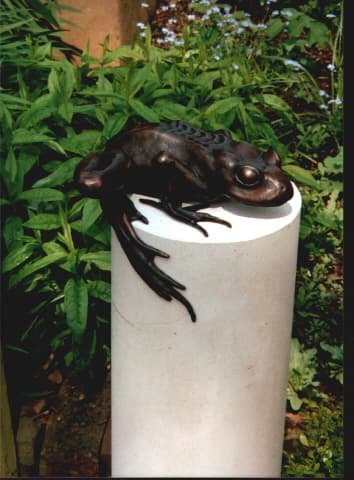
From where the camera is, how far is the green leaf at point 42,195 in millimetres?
3229

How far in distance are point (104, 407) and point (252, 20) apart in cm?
350

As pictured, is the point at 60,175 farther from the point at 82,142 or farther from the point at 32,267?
the point at 32,267

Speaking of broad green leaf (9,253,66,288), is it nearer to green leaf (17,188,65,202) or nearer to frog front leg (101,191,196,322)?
green leaf (17,188,65,202)

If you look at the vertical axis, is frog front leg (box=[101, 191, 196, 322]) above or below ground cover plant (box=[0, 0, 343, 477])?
above

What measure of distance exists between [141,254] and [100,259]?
2.56ft

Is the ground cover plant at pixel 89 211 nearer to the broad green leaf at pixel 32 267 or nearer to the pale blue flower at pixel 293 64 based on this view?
the broad green leaf at pixel 32 267

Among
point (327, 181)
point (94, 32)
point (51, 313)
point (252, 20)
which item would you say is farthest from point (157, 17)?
point (51, 313)

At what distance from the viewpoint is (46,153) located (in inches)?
140

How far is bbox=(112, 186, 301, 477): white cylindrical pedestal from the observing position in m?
2.47

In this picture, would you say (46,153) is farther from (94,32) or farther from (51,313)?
(94,32)

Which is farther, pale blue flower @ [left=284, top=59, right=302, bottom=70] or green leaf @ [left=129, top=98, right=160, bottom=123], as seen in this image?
pale blue flower @ [left=284, top=59, right=302, bottom=70]

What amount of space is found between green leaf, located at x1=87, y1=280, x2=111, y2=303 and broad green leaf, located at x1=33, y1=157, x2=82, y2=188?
1.37 feet

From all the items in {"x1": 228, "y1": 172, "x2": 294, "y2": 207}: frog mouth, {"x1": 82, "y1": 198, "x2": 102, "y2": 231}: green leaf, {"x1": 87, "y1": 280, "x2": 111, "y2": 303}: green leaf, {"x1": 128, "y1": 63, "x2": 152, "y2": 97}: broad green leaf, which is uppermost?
{"x1": 228, "y1": 172, "x2": 294, "y2": 207}: frog mouth

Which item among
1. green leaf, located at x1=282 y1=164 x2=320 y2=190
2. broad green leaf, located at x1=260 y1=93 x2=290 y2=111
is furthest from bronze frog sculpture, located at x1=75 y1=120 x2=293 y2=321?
broad green leaf, located at x1=260 y1=93 x2=290 y2=111
